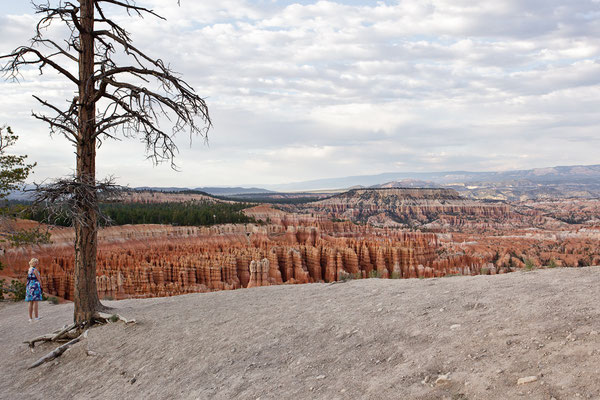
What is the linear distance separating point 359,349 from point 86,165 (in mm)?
7811

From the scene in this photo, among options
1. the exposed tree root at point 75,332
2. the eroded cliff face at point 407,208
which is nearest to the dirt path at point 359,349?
the exposed tree root at point 75,332

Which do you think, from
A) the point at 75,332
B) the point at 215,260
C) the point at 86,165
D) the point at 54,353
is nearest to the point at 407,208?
the point at 215,260

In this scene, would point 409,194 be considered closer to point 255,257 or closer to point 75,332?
point 255,257

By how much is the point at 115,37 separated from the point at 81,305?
676 cm

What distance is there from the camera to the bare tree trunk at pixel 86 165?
31.3ft

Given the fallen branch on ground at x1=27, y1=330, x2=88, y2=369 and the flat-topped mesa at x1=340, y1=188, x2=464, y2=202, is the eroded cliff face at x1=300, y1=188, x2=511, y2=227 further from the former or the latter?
the fallen branch on ground at x1=27, y1=330, x2=88, y2=369

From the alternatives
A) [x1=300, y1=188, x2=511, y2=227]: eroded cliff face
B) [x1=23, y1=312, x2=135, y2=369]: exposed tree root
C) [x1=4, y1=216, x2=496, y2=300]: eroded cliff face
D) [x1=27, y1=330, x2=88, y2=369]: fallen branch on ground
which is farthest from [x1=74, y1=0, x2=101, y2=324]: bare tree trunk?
[x1=300, y1=188, x2=511, y2=227]: eroded cliff face

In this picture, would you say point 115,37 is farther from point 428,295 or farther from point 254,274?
point 254,274

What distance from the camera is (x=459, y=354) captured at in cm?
521

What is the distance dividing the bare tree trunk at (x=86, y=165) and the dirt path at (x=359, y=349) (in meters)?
1.03

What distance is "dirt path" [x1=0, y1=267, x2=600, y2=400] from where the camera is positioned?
457 cm

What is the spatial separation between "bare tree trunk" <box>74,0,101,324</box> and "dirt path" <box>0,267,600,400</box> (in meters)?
1.03

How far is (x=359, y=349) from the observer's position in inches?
243

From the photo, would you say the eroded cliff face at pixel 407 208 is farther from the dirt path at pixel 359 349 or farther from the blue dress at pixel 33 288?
the dirt path at pixel 359 349
